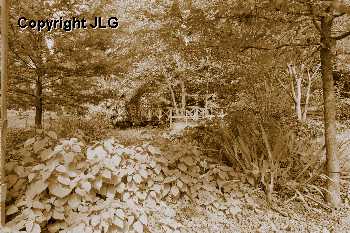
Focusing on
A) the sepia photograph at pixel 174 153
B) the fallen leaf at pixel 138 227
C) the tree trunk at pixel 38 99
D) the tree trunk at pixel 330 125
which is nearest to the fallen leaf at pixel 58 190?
the sepia photograph at pixel 174 153

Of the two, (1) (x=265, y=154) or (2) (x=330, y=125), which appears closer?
(2) (x=330, y=125)

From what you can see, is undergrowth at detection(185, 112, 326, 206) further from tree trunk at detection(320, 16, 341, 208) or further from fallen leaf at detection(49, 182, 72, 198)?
fallen leaf at detection(49, 182, 72, 198)

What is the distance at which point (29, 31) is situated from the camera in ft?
21.6

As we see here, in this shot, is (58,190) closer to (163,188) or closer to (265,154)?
(163,188)

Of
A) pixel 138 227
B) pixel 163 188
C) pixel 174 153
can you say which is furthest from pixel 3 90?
pixel 174 153

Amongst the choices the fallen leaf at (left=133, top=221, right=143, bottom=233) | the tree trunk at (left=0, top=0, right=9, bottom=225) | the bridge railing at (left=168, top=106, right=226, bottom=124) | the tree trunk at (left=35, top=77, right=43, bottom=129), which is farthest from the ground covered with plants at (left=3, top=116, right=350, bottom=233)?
the bridge railing at (left=168, top=106, right=226, bottom=124)

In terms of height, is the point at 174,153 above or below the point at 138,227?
above

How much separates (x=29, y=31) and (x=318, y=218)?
5624mm

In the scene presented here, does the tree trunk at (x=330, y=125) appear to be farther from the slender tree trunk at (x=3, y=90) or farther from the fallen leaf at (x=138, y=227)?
the slender tree trunk at (x=3, y=90)

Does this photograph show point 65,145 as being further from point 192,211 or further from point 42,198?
point 192,211

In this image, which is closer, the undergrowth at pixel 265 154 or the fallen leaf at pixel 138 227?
the fallen leaf at pixel 138 227

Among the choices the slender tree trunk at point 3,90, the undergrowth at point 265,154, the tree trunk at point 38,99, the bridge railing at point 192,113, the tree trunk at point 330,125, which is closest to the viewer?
the slender tree trunk at point 3,90

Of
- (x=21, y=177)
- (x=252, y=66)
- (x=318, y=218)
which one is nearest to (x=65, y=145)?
(x=21, y=177)

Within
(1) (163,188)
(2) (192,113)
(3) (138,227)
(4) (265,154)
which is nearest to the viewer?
(3) (138,227)
